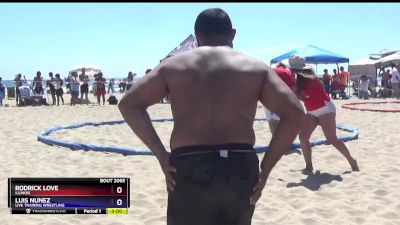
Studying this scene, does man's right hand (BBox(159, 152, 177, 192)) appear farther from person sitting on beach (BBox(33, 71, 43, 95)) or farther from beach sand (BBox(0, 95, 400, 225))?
person sitting on beach (BBox(33, 71, 43, 95))

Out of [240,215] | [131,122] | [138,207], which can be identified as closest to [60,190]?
[138,207]

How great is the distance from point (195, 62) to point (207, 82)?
0.12 meters

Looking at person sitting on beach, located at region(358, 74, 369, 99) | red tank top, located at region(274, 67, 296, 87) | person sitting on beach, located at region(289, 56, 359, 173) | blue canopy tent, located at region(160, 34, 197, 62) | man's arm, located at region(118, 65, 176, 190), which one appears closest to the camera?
man's arm, located at region(118, 65, 176, 190)

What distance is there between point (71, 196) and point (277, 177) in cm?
276

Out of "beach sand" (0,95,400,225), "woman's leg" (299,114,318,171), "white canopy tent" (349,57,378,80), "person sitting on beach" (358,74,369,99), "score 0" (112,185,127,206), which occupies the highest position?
"white canopy tent" (349,57,378,80)

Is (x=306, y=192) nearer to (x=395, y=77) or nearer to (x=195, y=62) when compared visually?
(x=195, y=62)

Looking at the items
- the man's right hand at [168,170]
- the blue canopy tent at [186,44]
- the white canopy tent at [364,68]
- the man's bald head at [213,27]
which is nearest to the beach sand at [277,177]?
the man's right hand at [168,170]

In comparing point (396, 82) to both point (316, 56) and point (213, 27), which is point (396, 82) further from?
point (213, 27)

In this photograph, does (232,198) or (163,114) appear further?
(163,114)

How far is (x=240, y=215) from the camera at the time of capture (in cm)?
235

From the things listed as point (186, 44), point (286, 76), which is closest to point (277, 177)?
point (286, 76)

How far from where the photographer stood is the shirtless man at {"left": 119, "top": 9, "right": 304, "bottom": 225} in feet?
7.50

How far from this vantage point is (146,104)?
7.86 ft

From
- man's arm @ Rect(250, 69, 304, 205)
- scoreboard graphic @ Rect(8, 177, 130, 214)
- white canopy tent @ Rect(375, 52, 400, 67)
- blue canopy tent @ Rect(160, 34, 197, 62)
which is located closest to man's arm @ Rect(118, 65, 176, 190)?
man's arm @ Rect(250, 69, 304, 205)
